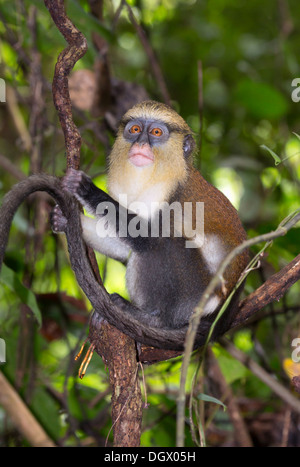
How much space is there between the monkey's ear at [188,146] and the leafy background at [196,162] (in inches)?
15.2

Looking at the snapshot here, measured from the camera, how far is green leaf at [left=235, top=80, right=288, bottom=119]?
430 cm

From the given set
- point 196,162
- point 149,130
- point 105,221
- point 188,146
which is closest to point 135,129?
point 149,130

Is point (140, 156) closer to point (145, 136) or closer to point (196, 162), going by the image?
point (145, 136)

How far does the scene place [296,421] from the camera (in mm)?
3682

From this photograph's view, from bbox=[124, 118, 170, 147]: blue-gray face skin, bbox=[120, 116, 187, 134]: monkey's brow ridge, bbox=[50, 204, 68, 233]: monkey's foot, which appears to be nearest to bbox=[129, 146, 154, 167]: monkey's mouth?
bbox=[124, 118, 170, 147]: blue-gray face skin

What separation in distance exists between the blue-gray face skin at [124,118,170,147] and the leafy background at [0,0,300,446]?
12.5 inches

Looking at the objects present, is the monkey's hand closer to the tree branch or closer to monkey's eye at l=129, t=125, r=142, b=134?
the tree branch

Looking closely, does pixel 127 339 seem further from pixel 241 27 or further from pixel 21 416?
pixel 241 27

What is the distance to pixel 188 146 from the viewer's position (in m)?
3.00

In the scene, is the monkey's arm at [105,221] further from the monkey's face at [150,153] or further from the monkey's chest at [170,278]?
the monkey's face at [150,153]

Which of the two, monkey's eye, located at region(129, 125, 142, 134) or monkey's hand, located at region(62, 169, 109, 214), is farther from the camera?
monkey's eye, located at region(129, 125, 142, 134)

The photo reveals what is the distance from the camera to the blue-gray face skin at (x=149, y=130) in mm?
2914

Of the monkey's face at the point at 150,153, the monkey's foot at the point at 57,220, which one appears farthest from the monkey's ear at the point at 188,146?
the monkey's foot at the point at 57,220
